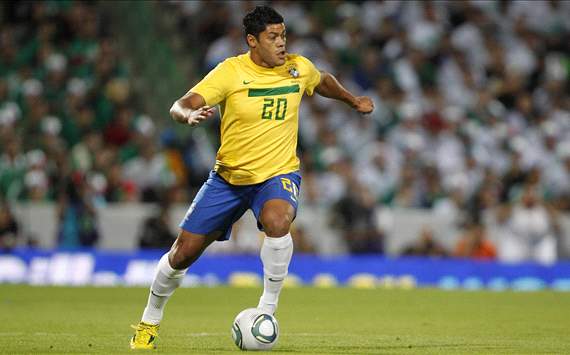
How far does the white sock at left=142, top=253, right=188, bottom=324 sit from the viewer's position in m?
9.16

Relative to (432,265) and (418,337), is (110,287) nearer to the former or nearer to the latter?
(432,265)

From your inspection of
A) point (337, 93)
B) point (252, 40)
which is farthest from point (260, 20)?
point (337, 93)

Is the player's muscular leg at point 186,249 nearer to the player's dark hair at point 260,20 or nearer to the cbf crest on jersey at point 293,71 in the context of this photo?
the cbf crest on jersey at point 293,71

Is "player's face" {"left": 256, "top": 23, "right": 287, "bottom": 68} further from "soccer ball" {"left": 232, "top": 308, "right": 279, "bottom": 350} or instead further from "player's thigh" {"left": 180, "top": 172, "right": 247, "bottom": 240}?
"soccer ball" {"left": 232, "top": 308, "right": 279, "bottom": 350}

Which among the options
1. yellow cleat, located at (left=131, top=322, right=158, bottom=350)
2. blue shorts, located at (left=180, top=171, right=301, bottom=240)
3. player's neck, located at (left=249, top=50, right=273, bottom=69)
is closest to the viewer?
yellow cleat, located at (left=131, top=322, right=158, bottom=350)

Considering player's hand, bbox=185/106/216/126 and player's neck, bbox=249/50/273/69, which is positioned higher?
player's neck, bbox=249/50/273/69

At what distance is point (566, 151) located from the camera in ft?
75.3

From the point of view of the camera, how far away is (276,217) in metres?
8.88

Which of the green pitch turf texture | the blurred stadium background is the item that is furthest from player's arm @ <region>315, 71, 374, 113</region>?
the blurred stadium background

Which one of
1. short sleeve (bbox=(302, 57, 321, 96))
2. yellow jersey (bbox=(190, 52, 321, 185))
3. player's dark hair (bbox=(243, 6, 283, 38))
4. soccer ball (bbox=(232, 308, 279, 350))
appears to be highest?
player's dark hair (bbox=(243, 6, 283, 38))

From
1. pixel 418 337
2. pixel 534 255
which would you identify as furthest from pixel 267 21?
pixel 534 255

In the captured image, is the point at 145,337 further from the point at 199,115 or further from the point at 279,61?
the point at 279,61

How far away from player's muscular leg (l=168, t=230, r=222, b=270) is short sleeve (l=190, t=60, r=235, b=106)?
1016 millimetres

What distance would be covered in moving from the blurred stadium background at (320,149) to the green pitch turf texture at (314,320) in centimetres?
219
